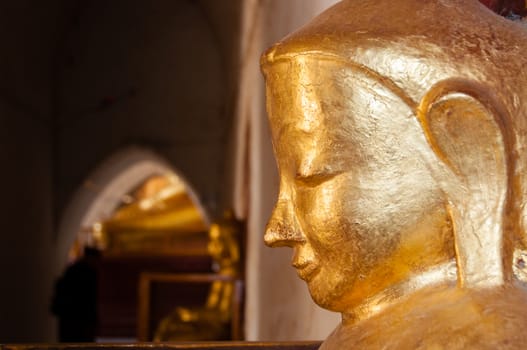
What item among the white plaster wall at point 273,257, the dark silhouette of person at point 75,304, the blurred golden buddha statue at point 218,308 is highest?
the white plaster wall at point 273,257

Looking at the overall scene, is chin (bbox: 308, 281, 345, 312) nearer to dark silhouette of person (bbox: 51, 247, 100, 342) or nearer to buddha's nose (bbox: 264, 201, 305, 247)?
buddha's nose (bbox: 264, 201, 305, 247)

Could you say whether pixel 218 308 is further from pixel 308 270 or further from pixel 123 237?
pixel 123 237

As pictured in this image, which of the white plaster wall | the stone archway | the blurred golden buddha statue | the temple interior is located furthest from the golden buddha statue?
the stone archway

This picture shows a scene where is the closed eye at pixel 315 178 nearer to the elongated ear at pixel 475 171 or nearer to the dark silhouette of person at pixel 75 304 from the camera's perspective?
the elongated ear at pixel 475 171

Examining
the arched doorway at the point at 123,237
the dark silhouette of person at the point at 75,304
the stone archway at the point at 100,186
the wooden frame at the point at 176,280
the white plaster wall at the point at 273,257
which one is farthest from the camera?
the stone archway at the point at 100,186

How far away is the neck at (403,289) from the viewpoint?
637 millimetres

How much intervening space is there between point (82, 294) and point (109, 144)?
6.11 ft

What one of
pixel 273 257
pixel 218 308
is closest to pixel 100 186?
pixel 218 308

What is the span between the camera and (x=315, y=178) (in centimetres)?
68

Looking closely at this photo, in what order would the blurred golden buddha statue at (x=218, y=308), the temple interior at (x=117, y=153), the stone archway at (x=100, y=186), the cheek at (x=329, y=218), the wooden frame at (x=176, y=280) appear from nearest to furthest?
the cheek at (x=329, y=218), the blurred golden buddha statue at (x=218, y=308), the wooden frame at (x=176, y=280), the temple interior at (x=117, y=153), the stone archway at (x=100, y=186)

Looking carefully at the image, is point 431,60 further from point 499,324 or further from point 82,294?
point 82,294

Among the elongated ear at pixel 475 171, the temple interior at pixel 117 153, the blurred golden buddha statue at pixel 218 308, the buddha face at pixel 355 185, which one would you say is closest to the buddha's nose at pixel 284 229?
the buddha face at pixel 355 185

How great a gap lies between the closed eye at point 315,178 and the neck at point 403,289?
0.10 meters

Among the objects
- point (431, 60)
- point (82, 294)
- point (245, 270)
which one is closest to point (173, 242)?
point (82, 294)
